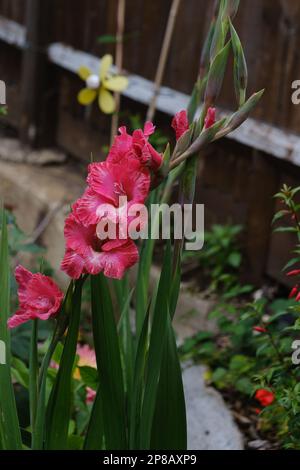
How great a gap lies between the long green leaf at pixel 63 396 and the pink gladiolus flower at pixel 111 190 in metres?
0.20

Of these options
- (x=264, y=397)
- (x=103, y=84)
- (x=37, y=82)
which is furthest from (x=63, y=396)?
(x=37, y=82)

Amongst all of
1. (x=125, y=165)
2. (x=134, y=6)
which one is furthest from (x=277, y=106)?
(x=125, y=165)

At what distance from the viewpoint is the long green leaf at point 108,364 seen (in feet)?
5.55

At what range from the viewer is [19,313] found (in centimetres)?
167

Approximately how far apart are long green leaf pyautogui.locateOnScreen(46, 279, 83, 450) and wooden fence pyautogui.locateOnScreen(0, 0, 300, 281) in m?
1.73

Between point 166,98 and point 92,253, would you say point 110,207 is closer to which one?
point 92,253

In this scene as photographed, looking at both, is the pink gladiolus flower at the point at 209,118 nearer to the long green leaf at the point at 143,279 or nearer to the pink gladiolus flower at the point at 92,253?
the pink gladiolus flower at the point at 92,253

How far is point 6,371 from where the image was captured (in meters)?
1.75

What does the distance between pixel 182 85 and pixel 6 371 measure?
2.49m

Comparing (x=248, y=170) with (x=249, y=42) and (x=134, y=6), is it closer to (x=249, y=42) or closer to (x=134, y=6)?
(x=249, y=42)

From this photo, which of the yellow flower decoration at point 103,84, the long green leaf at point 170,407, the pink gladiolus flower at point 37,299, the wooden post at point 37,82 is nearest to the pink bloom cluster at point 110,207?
the pink gladiolus flower at point 37,299

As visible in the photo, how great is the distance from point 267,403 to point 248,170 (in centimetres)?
140

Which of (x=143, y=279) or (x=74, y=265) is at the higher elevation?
(x=143, y=279)

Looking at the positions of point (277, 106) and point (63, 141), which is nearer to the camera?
point (277, 106)
